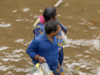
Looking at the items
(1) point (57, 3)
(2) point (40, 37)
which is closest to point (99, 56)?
(2) point (40, 37)

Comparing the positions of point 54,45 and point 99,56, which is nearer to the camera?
point 54,45

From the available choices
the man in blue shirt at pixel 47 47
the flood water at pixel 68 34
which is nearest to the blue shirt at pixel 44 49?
the man in blue shirt at pixel 47 47

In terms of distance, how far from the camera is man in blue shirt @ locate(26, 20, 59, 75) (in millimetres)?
2236

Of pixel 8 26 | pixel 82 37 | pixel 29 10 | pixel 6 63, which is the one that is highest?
pixel 29 10

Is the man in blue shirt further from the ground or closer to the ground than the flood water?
closer to the ground

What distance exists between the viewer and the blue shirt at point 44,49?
7.55ft

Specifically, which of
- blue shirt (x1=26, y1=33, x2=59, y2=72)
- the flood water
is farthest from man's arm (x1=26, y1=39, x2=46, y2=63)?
the flood water

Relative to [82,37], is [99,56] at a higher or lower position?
lower

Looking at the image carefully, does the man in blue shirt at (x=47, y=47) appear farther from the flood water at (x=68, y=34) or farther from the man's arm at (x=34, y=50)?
the flood water at (x=68, y=34)

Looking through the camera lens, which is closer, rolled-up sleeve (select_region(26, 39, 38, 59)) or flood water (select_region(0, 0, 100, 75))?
rolled-up sleeve (select_region(26, 39, 38, 59))

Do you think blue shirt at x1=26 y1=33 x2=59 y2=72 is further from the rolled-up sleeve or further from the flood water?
the flood water

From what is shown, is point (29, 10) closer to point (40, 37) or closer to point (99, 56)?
point (99, 56)

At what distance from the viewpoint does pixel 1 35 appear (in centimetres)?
545

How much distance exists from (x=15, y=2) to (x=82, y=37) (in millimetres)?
3786
